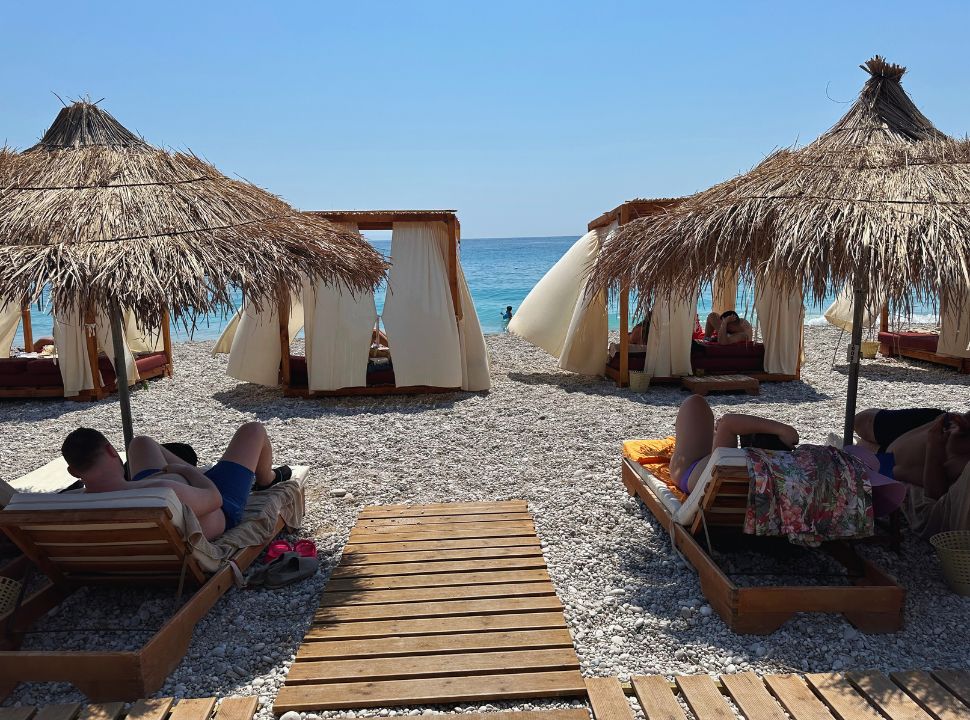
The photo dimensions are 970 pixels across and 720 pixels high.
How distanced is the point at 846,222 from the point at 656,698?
7.89ft

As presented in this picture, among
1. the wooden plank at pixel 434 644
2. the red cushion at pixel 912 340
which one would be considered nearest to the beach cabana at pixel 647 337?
A: the red cushion at pixel 912 340

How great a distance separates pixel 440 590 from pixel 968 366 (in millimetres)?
9179

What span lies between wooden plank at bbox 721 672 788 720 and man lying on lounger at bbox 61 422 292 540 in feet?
7.84

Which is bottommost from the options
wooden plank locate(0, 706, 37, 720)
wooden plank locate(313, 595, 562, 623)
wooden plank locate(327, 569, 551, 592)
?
wooden plank locate(0, 706, 37, 720)

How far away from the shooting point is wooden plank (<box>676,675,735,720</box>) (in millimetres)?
2412

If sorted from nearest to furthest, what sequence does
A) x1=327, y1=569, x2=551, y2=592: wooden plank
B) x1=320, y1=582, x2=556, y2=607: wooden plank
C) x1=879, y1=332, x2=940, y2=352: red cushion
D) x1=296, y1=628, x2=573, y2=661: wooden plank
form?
x1=296, y1=628, x2=573, y2=661: wooden plank
x1=320, y1=582, x2=556, y2=607: wooden plank
x1=327, y1=569, x2=551, y2=592: wooden plank
x1=879, y1=332, x2=940, y2=352: red cushion

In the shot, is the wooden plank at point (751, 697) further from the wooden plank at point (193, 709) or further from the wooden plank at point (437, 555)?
the wooden plank at point (193, 709)

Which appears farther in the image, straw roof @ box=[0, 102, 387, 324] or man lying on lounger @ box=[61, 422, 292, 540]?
straw roof @ box=[0, 102, 387, 324]

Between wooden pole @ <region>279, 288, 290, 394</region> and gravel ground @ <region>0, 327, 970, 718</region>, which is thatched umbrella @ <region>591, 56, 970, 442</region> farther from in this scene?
wooden pole @ <region>279, 288, 290, 394</region>

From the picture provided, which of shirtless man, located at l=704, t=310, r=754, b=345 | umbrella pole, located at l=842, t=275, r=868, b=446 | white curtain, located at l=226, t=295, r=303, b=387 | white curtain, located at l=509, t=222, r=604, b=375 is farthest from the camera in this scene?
white curtain, located at l=509, t=222, r=604, b=375

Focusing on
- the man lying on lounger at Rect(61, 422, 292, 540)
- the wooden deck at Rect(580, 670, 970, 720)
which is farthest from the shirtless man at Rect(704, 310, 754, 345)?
the wooden deck at Rect(580, 670, 970, 720)

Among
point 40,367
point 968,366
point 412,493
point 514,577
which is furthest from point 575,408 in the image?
point 40,367

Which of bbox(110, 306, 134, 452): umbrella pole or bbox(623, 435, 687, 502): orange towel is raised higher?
bbox(110, 306, 134, 452): umbrella pole

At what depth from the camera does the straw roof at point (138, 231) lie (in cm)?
318
